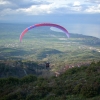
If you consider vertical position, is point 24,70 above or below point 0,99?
below

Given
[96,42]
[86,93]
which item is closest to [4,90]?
[86,93]

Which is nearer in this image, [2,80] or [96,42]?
[2,80]

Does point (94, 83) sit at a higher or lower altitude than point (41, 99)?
higher

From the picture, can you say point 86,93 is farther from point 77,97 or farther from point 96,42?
point 96,42

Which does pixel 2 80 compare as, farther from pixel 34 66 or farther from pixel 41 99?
pixel 34 66

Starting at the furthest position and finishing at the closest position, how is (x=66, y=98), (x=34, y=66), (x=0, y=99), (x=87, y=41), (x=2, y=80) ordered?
1. (x=87, y=41)
2. (x=34, y=66)
3. (x=2, y=80)
4. (x=0, y=99)
5. (x=66, y=98)

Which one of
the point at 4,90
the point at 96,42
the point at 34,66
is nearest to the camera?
the point at 4,90

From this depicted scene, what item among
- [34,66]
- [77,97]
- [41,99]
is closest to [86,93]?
[77,97]

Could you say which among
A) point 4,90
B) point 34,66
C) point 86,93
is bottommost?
point 34,66

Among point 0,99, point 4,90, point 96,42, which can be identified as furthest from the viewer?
point 96,42
